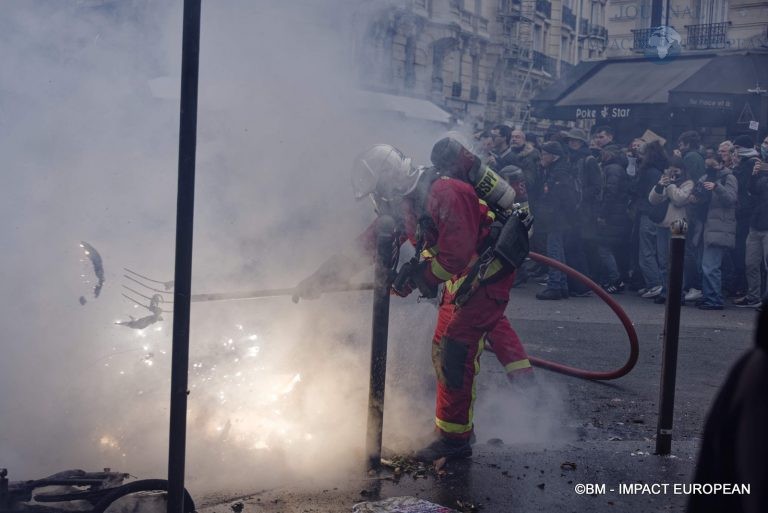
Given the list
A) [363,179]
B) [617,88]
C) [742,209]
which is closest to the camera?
[363,179]

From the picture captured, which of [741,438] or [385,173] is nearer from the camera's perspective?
[741,438]

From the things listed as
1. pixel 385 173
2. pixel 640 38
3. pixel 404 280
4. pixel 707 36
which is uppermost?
pixel 707 36

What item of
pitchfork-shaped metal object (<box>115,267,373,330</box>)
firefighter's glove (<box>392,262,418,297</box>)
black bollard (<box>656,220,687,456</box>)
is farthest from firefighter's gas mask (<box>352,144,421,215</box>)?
black bollard (<box>656,220,687,456</box>)

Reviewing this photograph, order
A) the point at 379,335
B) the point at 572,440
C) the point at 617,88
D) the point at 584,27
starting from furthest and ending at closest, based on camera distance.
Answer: the point at 584,27 → the point at 617,88 → the point at 572,440 → the point at 379,335

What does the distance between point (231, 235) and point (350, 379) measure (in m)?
1.11

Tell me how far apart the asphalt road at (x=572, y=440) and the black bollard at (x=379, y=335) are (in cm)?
18

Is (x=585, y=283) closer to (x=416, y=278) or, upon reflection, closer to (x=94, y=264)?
(x=416, y=278)

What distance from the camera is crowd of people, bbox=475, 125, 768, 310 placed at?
9.05m

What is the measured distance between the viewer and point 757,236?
896cm

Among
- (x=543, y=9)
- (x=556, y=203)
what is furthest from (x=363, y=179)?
(x=543, y=9)

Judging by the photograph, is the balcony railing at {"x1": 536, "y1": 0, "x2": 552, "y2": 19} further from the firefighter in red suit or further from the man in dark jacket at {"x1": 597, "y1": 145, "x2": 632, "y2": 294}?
the firefighter in red suit

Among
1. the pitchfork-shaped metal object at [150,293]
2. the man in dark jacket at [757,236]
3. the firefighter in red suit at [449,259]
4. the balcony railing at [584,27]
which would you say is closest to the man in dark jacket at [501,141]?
the man in dark jacket at [757,236]

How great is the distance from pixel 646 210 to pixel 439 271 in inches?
254

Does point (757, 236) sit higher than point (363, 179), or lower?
lower
